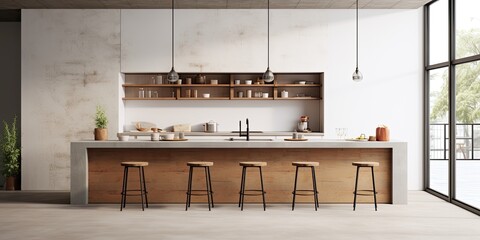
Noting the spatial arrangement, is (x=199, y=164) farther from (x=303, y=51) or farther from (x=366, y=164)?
(x=303, y=51)

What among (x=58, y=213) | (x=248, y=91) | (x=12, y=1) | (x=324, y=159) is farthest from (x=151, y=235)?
(x=12, y=1)

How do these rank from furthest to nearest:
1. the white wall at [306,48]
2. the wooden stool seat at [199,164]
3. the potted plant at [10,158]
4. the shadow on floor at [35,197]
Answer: the white wall at [306,48]
the potted plant at [10,158]
the shadow on floor at [35,197]
the wooden stool seat at [199,164]

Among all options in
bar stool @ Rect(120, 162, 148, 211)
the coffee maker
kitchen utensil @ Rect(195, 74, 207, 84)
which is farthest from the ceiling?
bar stool @ Rect(120, 162, 148, 211)

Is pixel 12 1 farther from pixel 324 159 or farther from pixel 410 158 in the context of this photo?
pixel 410 158

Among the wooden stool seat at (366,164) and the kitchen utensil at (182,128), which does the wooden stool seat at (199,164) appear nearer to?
the wooden stool seat at (366,164)

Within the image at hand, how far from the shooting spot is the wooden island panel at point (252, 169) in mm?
7551

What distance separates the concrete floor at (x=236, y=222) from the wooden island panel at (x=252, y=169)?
0.18 metres

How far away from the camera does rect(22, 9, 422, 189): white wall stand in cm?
930

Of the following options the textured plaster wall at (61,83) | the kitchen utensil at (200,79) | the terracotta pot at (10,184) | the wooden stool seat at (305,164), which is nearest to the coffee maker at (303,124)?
the kitchen utensil at (200,79)

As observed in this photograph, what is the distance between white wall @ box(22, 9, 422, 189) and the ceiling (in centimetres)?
17

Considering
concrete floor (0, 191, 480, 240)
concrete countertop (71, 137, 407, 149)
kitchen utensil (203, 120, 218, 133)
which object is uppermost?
kitchen utensil (203, 120, 218, 133)

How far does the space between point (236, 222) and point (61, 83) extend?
181 inches

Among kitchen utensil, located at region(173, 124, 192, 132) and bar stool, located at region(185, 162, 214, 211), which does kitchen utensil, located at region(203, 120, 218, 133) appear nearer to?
kitchen utensil, located at region(173, 124, 192, 132)

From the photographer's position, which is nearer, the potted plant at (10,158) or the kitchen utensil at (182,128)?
the potted plant at (10,158)
